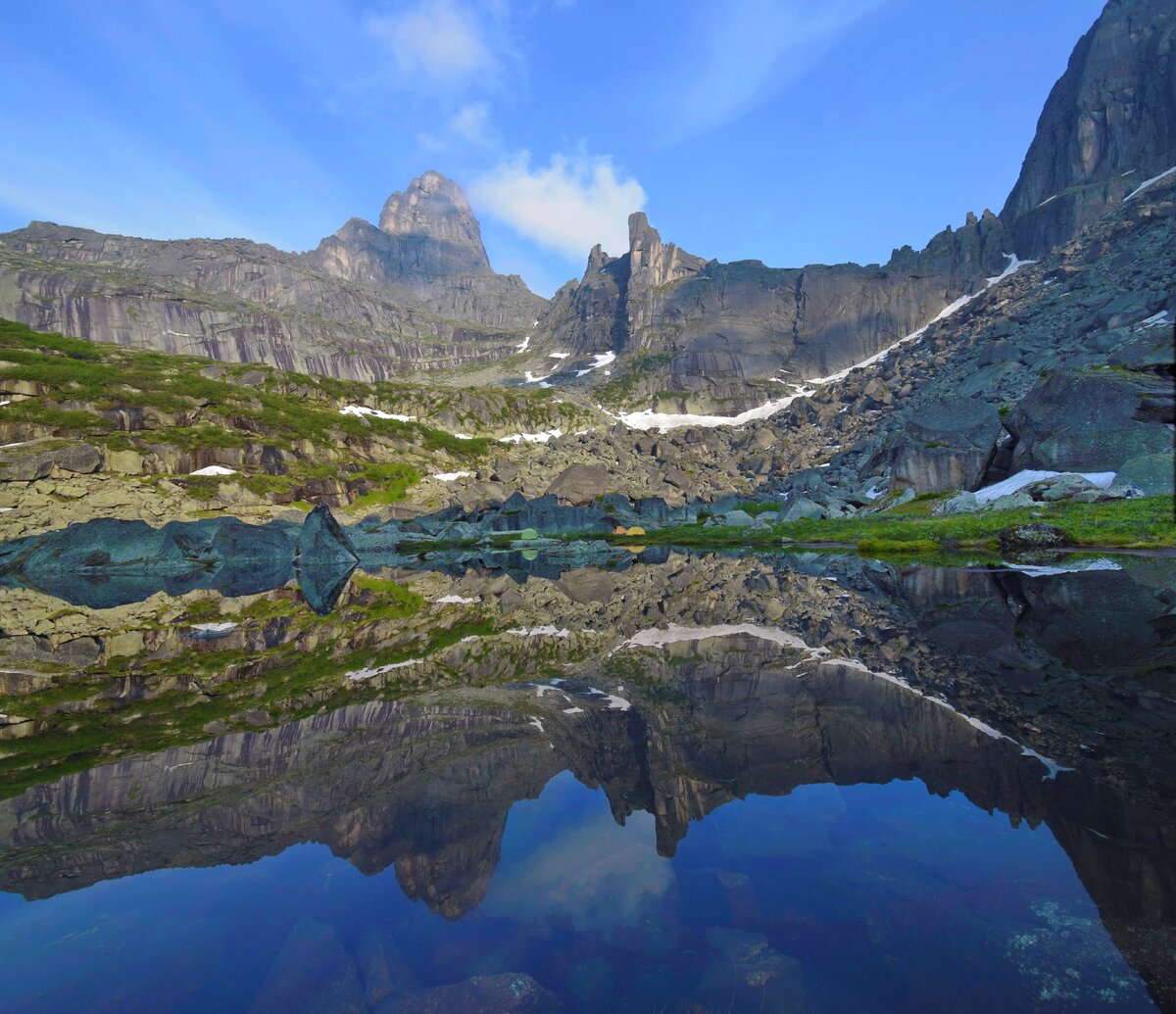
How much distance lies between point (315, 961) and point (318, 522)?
54472 millimetres

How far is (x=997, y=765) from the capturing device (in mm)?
5418

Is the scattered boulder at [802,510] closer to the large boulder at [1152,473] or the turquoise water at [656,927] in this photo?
the large boulder at [1152,473]

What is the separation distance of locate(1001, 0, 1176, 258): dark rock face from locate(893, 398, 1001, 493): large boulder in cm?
12924

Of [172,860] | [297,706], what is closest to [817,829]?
[172,860]

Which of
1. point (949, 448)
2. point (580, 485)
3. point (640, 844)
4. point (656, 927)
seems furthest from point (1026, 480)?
point (580, 485)

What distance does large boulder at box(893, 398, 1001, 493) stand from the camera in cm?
4856

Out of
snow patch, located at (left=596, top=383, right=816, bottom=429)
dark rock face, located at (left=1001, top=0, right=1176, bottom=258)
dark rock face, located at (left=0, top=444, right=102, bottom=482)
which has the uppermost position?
dark rock face, located at (left=1001, top=0, right=1176, bottom=258)

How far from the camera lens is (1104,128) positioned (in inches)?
5753

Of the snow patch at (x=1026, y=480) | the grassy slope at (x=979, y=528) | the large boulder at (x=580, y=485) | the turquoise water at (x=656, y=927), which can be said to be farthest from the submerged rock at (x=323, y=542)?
the turquoise water at (x=656, y=927)

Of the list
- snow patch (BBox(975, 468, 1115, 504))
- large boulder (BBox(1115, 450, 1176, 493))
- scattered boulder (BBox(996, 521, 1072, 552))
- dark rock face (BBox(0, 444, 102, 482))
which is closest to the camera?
scattered boulder (BBox(996, 521, 1072, 552))

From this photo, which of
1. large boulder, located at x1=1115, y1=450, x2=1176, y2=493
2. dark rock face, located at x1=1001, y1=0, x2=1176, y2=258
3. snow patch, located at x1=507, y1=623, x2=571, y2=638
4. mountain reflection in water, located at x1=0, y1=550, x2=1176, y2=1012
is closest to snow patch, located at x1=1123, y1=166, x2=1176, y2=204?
dark rock face, located at x1=1001, y1=0, x2=1176, y2=258

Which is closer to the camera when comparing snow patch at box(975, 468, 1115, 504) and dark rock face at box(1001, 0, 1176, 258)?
snow patch at box(975, 468, 1115, 504)

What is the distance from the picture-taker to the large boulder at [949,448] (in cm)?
4856

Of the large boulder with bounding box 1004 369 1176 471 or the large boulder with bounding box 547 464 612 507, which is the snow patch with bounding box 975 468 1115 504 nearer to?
the large boulder with bounding box 1004 369 1176 471
